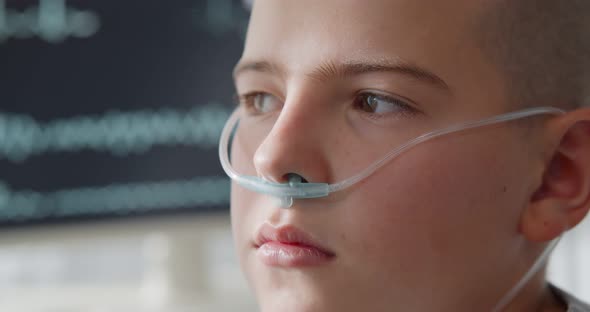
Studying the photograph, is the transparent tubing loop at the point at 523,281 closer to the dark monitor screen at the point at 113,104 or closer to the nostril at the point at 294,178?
the nostril at the point at 294,178

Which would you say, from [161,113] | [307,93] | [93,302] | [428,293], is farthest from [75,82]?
[428,293]

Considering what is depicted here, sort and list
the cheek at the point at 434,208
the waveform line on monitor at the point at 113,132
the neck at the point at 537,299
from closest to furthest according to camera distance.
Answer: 1. the cheek at the point at 434,208
2. the neck at the point at 537,299
3. the waveform line on monitor at the point at 113,132

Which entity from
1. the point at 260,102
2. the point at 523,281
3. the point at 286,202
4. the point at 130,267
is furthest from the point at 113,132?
the point at 523,281

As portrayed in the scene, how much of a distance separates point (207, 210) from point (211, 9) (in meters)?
0.46

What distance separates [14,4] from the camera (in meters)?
1.49

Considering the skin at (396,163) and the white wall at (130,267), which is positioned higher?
the white wall at (130,267)

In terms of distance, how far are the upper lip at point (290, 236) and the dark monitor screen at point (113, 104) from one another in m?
0.87

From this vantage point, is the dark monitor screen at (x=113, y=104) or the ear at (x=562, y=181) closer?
the ear at (x=562, y=181)

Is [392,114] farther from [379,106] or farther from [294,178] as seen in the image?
[294,178]

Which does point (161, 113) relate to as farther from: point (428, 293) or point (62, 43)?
point (428, 293)

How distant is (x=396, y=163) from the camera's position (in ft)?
2.33

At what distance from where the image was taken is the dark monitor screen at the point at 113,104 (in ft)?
4.87

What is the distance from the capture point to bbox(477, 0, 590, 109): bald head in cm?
74

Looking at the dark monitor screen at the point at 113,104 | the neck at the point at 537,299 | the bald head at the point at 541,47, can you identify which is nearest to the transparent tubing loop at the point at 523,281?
the neck at the point at 537,299
